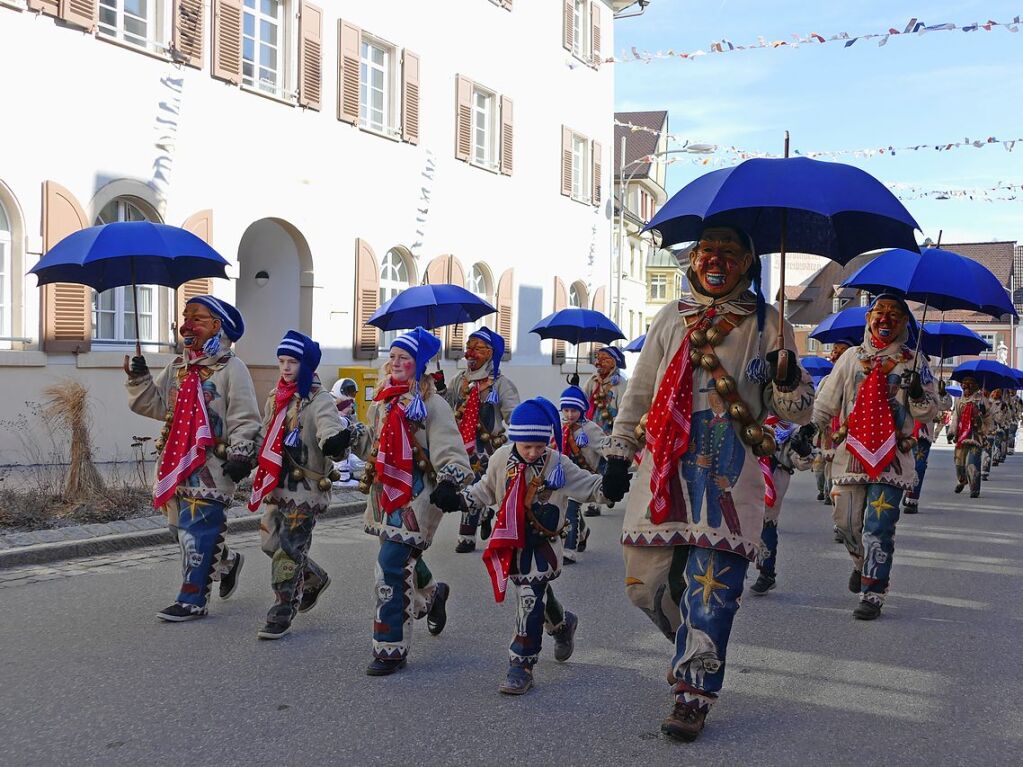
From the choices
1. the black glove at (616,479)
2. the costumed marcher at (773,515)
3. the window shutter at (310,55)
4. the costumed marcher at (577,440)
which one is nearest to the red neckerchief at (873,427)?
the costumed marcher at (773,515)

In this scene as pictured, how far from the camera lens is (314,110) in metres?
18.2

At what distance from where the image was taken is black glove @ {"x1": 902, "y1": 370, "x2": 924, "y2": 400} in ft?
22.5

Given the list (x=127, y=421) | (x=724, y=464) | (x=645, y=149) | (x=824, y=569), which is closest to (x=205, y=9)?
(x=127, y=421)

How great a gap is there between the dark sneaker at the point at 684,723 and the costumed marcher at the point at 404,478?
4.57ft

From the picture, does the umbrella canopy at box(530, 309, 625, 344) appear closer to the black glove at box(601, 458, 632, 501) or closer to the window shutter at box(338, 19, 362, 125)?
the window shutter at box(338, 19, 362, 125)

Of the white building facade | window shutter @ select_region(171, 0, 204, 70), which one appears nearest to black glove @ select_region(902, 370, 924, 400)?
the white building facade

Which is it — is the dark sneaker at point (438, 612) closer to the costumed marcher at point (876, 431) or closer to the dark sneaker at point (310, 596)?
the dark sneaker at point (310, 596)

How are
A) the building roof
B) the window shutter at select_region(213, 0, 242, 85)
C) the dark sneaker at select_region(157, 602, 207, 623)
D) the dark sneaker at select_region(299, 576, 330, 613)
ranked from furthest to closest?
1. the building roof
2. the window shutter at select_region(213, 0, 242, 85)
3. the dark sneaker at select_region(299, 576, 330, 613)
4. the dark sneaker at select_region(157, 602, 207, 623)

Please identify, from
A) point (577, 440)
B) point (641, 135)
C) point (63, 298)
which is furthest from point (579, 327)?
point (641, 135)

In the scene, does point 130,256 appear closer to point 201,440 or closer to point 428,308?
point 201,440

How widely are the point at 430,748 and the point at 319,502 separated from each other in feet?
7.15

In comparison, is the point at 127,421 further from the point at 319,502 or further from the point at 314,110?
the point at 319,502

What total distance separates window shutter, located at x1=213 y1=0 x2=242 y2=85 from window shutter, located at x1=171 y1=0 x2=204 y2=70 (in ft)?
0.91

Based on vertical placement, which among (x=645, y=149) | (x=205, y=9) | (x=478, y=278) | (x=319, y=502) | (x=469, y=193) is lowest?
(x=319, y=502)
